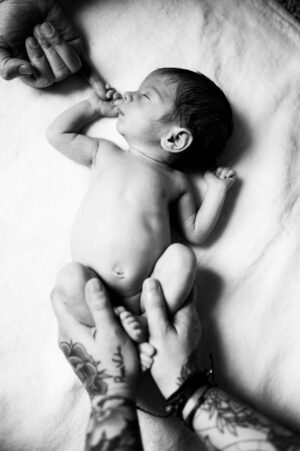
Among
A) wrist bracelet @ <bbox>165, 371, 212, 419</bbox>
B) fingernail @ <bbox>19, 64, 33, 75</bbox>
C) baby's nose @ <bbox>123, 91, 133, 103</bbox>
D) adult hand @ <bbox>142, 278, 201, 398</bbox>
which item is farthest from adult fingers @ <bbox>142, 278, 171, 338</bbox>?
fingernail @ <bbox>19, 64, 33, 75</bbox>

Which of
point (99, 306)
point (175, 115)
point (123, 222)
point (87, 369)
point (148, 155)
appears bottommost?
point (87, 369)

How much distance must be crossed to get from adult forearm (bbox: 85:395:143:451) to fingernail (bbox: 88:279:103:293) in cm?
21

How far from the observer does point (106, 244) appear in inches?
41.5

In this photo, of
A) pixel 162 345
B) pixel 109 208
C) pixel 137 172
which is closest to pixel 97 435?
pixel 162 345

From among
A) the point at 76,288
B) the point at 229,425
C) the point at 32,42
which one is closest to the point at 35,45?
the point at 32,42

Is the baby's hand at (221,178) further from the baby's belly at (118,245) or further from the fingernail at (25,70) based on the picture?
the fingernail at (25,70)

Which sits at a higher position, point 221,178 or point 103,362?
point 221,178

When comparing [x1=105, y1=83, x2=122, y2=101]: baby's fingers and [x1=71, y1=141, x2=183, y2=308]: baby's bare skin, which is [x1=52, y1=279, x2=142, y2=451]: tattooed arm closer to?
[x1=71, y1=141, x2=183, y2=308]: baby's bare skin

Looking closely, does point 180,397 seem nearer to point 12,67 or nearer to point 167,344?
point 167,344

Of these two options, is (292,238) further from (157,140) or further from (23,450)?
(23,450)

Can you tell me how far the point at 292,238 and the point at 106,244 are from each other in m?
0.47

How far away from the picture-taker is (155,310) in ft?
3.33

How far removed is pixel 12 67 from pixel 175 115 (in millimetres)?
380

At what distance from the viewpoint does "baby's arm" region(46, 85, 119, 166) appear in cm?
115
